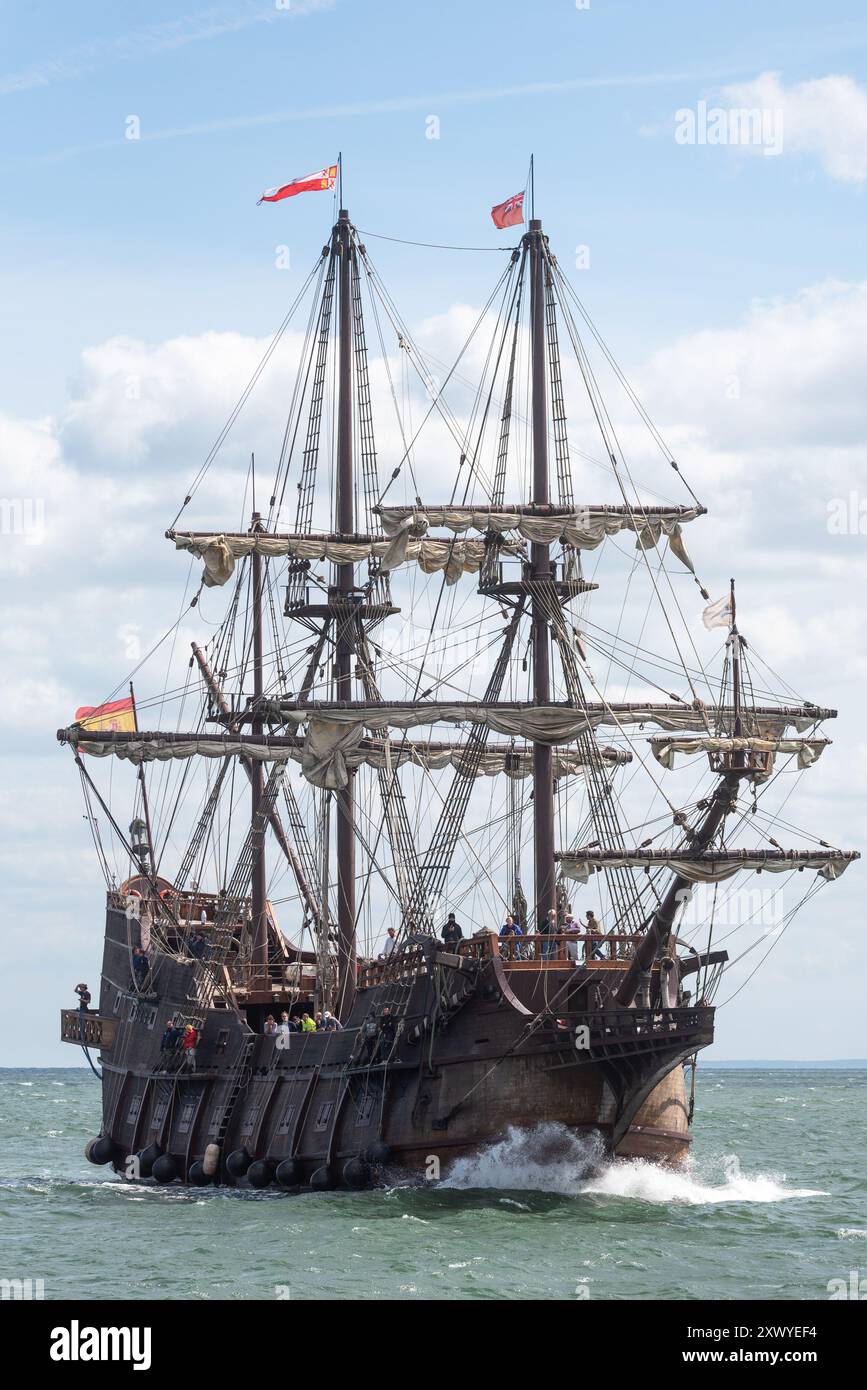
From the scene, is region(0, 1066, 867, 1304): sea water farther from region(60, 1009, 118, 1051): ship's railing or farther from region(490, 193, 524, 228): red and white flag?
region(490, 193, 524, 228): red and white flag

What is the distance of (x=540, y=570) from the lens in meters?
47.2

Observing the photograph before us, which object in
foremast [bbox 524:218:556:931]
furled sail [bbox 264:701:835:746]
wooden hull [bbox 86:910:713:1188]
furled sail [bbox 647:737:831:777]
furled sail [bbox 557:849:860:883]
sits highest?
foremast [bbox 524:218:556:931]

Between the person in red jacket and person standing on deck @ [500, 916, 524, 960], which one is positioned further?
the person in red jacket

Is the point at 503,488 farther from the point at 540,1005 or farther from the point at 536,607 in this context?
the point at 540,1005

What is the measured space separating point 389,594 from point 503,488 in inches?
255

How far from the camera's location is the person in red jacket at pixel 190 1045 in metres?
48.4

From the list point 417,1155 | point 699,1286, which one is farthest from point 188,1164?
point 699,1286

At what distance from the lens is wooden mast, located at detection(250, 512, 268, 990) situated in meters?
53.5

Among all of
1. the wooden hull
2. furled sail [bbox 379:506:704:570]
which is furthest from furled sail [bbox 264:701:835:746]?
the wooden hull

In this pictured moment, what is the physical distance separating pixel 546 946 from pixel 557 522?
1134 cm

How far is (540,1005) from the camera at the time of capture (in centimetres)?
3862

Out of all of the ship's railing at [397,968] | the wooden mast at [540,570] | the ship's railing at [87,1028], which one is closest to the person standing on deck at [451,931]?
the ship's railing at [397,968]

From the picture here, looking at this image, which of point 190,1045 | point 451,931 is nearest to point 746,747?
point 451,931

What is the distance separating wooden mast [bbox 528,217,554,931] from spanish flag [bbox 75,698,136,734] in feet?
51.3
